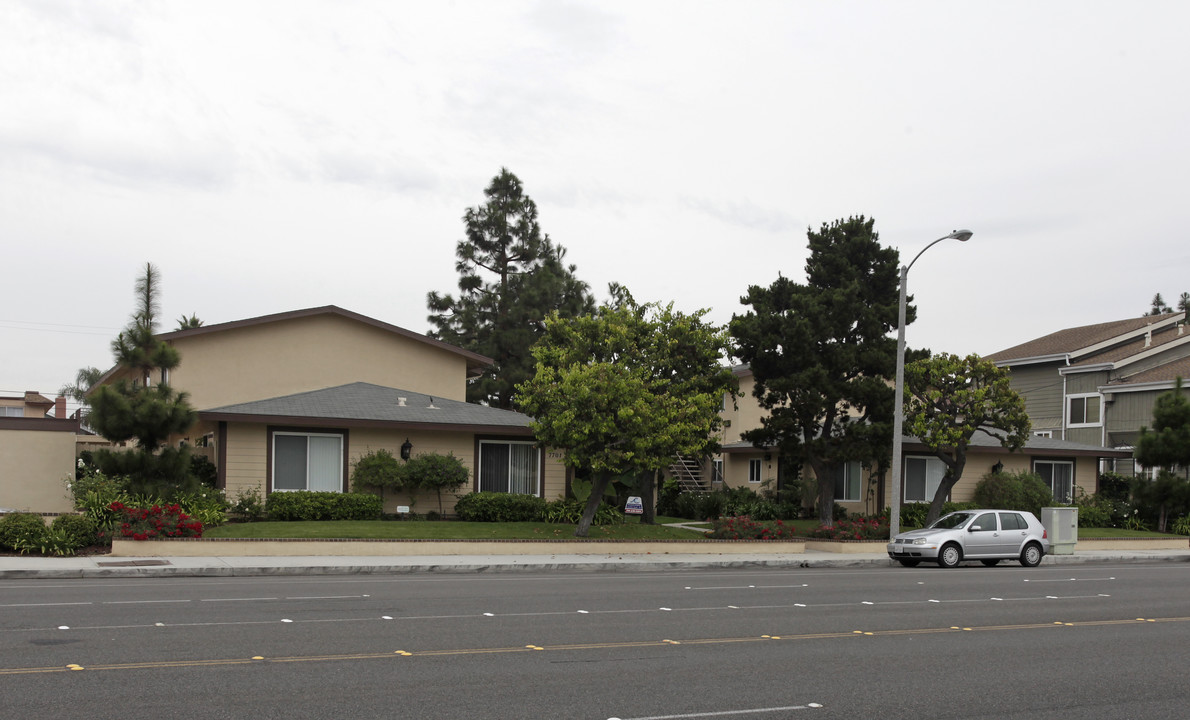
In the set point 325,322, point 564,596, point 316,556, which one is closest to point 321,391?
point 325,322

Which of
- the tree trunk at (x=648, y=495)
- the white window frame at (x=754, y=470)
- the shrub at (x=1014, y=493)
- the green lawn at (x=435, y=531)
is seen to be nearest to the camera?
the green lawn at (x=435, y=531)

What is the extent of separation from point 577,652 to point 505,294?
4501cm

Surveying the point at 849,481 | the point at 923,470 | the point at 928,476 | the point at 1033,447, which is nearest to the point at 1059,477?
the point at 1033,447

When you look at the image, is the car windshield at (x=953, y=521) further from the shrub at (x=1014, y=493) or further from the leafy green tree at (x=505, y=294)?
the leafy green tree at (x=505, y=294)

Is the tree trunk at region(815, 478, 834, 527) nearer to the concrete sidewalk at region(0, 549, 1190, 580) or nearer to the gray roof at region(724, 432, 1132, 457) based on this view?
the gray roof at region(724, 432, 1132, 457)

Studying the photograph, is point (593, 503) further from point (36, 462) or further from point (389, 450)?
point (36, 462)

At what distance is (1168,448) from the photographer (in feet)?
121

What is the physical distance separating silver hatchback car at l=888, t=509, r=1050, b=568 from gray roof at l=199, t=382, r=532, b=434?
1131 cm

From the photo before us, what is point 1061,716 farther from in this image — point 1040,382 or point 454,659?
point 1040,382

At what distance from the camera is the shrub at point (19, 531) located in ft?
72.6

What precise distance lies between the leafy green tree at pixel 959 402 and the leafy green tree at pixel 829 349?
97cm

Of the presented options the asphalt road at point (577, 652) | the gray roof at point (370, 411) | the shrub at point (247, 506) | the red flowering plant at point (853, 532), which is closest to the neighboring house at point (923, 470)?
the red flowering plant at point (853, 532)

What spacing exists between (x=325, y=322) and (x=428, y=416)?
6586 millimetres

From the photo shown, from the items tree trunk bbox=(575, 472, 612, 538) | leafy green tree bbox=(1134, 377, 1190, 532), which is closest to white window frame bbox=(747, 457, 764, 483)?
leafy green tree bbox=(1134, 377, 1190, 532)
